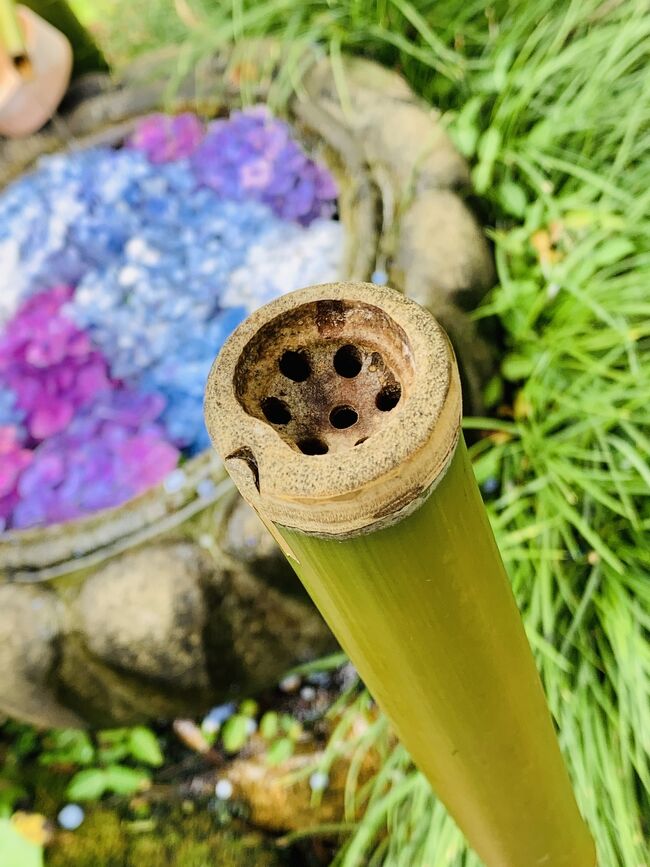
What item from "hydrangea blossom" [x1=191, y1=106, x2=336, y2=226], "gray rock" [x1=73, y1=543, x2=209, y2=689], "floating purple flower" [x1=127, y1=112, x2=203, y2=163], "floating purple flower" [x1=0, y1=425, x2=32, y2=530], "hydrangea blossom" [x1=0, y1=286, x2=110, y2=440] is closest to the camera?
"gray rock" [x1=73, y1=543, x2=209, y2=689]

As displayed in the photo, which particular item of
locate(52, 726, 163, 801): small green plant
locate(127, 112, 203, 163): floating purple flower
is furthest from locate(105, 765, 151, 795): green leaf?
locate(127, 112, 203, 163): floating purple flower

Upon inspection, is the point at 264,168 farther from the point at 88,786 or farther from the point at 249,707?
the point at 88,786

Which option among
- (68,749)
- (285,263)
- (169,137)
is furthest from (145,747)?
(169,137)

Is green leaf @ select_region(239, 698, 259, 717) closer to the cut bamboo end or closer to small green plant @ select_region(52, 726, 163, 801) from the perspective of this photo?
small green plant @ select_region(52, 726, 163, 801)

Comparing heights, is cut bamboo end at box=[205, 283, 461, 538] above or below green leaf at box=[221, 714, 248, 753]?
above

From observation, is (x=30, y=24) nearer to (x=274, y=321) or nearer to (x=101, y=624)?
(x=101, y=624)

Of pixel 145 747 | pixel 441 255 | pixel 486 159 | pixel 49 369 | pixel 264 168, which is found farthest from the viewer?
pixel 264 168

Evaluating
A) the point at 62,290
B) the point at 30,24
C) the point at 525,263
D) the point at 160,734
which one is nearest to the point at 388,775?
the point at 160,734
